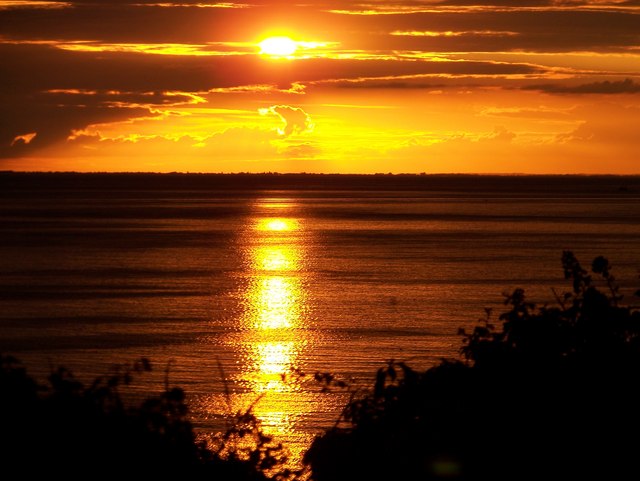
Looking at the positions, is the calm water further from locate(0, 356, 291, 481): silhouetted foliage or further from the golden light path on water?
locate(0, 356, 291, 481): silhouetted foliage

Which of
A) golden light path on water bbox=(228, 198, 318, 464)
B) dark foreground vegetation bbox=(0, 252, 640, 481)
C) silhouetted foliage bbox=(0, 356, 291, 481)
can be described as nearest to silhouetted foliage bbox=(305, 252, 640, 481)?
dark foreground vegetation bbox=(0, 252, 640, 481)

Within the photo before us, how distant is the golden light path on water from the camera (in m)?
20.9

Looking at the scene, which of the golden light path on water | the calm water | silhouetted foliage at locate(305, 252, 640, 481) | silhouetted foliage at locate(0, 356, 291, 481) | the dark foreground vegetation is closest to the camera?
silhouetted foliage at locate(0, 356, 291, 481)

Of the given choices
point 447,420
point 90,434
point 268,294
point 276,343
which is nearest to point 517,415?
point 447,420

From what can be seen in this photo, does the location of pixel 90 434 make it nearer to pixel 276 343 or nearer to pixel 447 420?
pixel 447 420

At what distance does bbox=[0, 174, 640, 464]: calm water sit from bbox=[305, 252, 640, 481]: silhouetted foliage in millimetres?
1013

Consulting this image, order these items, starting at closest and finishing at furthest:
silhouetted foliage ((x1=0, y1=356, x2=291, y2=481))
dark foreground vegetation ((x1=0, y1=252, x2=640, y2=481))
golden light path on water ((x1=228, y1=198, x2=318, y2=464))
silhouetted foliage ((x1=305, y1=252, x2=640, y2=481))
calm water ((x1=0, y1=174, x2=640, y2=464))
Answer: silhouetted foliage ((x1=0, y1=356, x2=291, y2=481)) → dark foreground vegetation ((x1=0, y1=252, x2=640, y2=481)) → silhouetted foliage ((x1=305, y1=252, x2=640, y2=481)) → golden light path on water ((x1=228, y1=198, x2=318, y2=464)) → calm water ((x1=0, y1=174, x2=640, y2=464))

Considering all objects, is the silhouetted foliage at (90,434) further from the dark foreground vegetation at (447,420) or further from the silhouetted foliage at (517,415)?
the silhouetted foliage at (517,415)

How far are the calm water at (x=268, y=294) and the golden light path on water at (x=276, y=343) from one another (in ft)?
0.22

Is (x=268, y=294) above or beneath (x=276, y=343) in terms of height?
above

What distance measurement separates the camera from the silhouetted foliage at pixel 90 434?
697cm

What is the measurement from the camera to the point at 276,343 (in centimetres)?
3117

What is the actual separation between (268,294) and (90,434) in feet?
123

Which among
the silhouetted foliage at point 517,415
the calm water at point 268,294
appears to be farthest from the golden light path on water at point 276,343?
the silhouetted foliage at point 517,415
